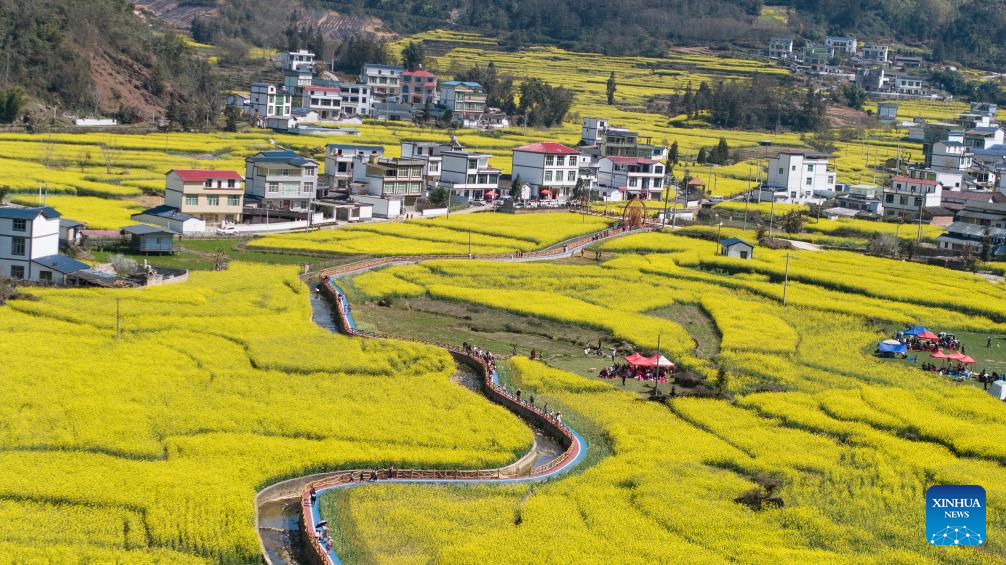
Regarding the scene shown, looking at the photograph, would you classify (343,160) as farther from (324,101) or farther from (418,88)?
(418,88)

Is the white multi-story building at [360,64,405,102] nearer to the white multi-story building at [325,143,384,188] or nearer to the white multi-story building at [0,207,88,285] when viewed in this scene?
the white multi-story building at [325,143,384,188]

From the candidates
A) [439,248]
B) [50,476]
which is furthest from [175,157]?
[50,476]

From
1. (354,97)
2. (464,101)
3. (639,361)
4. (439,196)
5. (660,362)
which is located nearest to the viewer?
(660,362)

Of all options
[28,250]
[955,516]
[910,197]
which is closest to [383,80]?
[910,197]

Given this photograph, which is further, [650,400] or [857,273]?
[857,273]

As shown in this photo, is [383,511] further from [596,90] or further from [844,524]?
[596,90]

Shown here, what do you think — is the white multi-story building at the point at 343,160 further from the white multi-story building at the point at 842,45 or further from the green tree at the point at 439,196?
the white multi-story building at the point at 842,45

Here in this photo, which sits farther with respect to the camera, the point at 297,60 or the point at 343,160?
the point at 297,60
